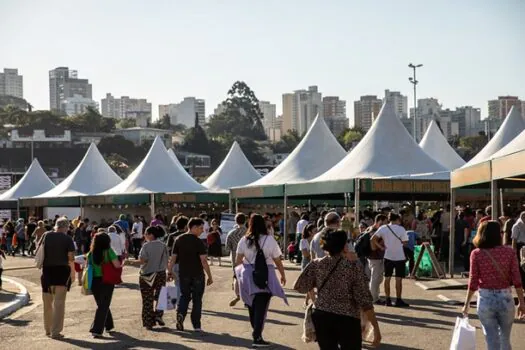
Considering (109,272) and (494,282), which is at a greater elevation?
(494,282)

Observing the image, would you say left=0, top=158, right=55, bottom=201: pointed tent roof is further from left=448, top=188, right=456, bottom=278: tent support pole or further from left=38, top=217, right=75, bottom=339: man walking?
left=38, top=217, right=75, bottom=339: man walking

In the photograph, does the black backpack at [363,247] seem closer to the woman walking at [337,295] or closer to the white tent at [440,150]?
the woman walking at [337,295]

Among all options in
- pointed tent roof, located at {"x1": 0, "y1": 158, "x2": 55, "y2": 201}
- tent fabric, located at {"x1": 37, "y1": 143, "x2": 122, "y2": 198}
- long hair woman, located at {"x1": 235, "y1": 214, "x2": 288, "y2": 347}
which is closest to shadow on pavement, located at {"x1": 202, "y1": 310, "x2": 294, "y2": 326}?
long hair woman, located at {"x1": 235, "y1": 214, "x2": 288, "y2": 347}

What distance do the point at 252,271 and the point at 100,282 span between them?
10.0ft

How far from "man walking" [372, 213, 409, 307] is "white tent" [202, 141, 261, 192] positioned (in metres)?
33.5

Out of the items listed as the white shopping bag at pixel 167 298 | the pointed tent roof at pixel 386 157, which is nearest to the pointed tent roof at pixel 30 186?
the pointed tent roof at pixel 386 157

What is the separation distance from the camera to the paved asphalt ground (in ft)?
45.5

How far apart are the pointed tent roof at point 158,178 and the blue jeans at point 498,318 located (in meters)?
38.1

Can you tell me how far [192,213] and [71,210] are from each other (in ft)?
46.7

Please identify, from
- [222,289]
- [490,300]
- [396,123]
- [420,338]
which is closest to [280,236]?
[396,123]

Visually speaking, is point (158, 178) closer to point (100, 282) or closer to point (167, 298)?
point (167, 298)

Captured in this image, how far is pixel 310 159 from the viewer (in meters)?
40.3

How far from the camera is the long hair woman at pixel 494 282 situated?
380 inches

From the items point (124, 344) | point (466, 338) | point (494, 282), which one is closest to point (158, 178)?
point (124, 344)
